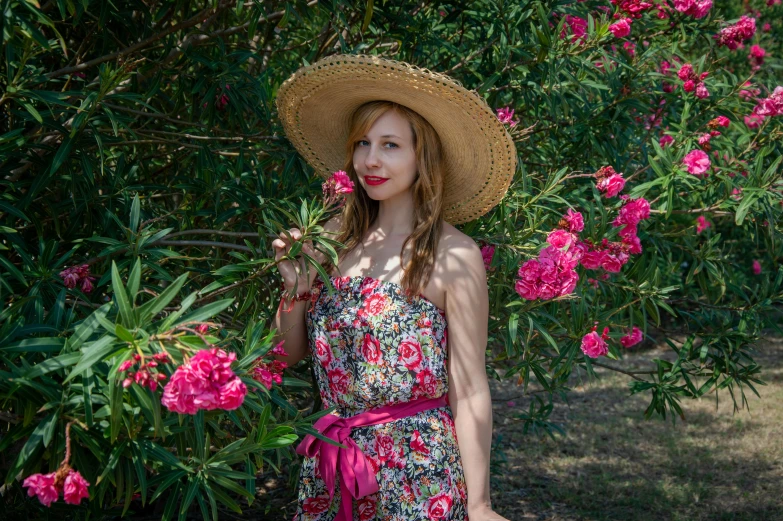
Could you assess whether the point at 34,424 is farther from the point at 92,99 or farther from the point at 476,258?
the point at 476,258

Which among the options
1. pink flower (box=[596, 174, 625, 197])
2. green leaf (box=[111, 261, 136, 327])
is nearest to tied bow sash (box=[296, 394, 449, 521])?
green leaf (box=[111, 261, 136, 327])

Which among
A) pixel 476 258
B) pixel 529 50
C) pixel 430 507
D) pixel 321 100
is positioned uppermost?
pixel 529 50

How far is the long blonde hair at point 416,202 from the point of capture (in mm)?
2113

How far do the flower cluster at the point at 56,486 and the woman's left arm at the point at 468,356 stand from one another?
974mm

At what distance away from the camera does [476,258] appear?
2133 mm

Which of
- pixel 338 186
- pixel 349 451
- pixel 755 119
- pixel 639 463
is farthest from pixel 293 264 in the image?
pixel 639 463

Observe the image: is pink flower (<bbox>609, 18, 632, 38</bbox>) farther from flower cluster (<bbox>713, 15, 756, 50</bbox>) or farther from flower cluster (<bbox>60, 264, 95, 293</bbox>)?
flower cluster (<bbox>60, 264, 95, 293</bbox>)

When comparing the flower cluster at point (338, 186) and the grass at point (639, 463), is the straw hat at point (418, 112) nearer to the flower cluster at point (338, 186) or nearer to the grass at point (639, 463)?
the flower cluster at point (338, 186)

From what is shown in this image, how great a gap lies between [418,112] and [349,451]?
87 centimetres

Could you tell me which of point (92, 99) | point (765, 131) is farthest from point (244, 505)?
point (765, 131)

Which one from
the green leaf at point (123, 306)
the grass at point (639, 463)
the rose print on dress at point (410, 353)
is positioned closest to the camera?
the green leaf at point (123, 306)

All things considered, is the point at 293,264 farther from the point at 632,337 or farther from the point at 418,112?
the point at 632,337

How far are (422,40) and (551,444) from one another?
335 cm

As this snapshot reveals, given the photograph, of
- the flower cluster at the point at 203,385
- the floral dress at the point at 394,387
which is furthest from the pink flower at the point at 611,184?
the flower cluster at the point at 203,385
